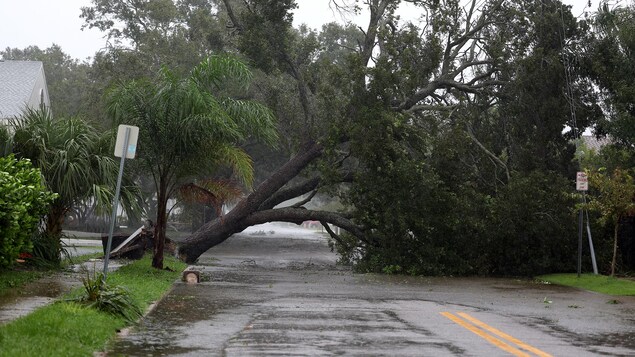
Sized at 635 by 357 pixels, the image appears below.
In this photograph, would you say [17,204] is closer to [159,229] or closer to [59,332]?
[59,332]

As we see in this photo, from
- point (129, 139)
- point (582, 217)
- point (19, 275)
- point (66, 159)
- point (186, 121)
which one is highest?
point (186, 121)

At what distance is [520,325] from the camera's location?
13.2 m

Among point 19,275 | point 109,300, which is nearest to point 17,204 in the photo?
point 19,275

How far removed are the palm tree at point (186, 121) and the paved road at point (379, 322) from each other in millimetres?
3371

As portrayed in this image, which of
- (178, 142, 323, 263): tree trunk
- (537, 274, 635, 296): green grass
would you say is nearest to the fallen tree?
(178, 142, 323, 263): tree trunk

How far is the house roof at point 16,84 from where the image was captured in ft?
132

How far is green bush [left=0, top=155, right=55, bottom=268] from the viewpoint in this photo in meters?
15.2

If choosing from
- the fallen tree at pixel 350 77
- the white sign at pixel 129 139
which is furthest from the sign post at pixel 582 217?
the white sign at pixel 129 139

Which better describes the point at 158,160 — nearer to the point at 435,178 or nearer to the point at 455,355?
the point at 435,178

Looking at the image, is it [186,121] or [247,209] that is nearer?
[186,121]

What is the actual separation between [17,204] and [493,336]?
8434 mm

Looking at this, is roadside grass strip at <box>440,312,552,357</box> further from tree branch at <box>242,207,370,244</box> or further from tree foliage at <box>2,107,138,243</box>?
tree branch at <box>242,207,370,244</box>

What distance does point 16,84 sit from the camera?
42.6 metres

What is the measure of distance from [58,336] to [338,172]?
2180 centimetres
